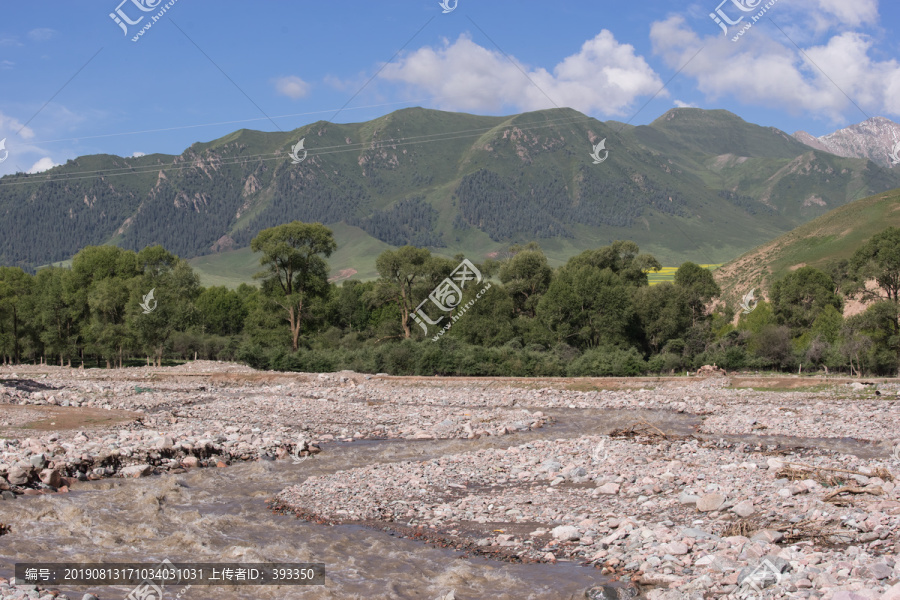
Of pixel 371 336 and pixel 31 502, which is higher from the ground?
pixel 371 336

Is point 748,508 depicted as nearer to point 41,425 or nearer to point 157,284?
point 41,425

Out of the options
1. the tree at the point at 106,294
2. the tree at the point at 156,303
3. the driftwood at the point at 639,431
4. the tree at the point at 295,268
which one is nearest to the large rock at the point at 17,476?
the driftwood at the point at 639,431

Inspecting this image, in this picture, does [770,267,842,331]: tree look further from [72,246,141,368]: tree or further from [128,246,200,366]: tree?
[72,246,141,368]: tree

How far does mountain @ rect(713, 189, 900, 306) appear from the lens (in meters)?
107

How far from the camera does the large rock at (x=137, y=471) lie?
16094mm

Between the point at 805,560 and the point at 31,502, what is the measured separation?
13397 millimetres

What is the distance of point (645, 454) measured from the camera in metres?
17.6

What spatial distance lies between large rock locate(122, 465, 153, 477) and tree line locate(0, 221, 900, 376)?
110 feet

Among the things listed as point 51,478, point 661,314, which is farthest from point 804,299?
point 51,478

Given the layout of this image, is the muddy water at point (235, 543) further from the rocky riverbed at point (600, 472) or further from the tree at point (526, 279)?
the tree at point (526, 279)

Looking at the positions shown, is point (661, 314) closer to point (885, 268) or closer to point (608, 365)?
point (608, 365)

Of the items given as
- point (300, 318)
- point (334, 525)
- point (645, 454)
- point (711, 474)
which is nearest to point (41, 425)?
point (334, 525)

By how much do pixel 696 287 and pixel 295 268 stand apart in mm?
34941

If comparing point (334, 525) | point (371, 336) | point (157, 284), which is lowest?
point (334, 525)
